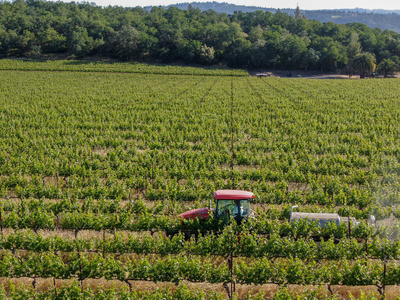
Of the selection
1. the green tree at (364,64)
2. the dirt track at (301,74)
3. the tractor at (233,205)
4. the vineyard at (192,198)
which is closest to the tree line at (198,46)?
the green tree at (364,64)

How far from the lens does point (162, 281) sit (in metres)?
10.5

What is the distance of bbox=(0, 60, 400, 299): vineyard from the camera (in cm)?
1041

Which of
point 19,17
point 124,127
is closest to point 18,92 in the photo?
point 124,127

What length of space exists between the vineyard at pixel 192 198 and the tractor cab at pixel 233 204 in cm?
37

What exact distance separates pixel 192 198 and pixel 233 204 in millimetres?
3914

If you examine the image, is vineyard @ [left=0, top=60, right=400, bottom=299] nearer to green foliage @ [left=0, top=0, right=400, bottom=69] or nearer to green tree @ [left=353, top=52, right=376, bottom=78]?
green tree @ [left=353, top=52, right=376, bottom=78]

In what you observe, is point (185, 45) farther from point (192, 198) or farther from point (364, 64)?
point (192, 198)

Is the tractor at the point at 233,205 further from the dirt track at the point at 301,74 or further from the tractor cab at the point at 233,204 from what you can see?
the dirt track at the point at 301,74

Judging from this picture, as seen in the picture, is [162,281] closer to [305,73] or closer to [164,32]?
[305,73]

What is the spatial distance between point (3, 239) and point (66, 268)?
2903 millimetres

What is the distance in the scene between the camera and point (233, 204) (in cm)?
1233

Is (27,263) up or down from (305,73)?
down

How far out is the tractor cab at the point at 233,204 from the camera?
1218cm

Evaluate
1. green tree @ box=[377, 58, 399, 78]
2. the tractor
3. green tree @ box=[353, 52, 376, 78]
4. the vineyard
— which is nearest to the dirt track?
green tree @ box=[353, 52, 376, 78]
